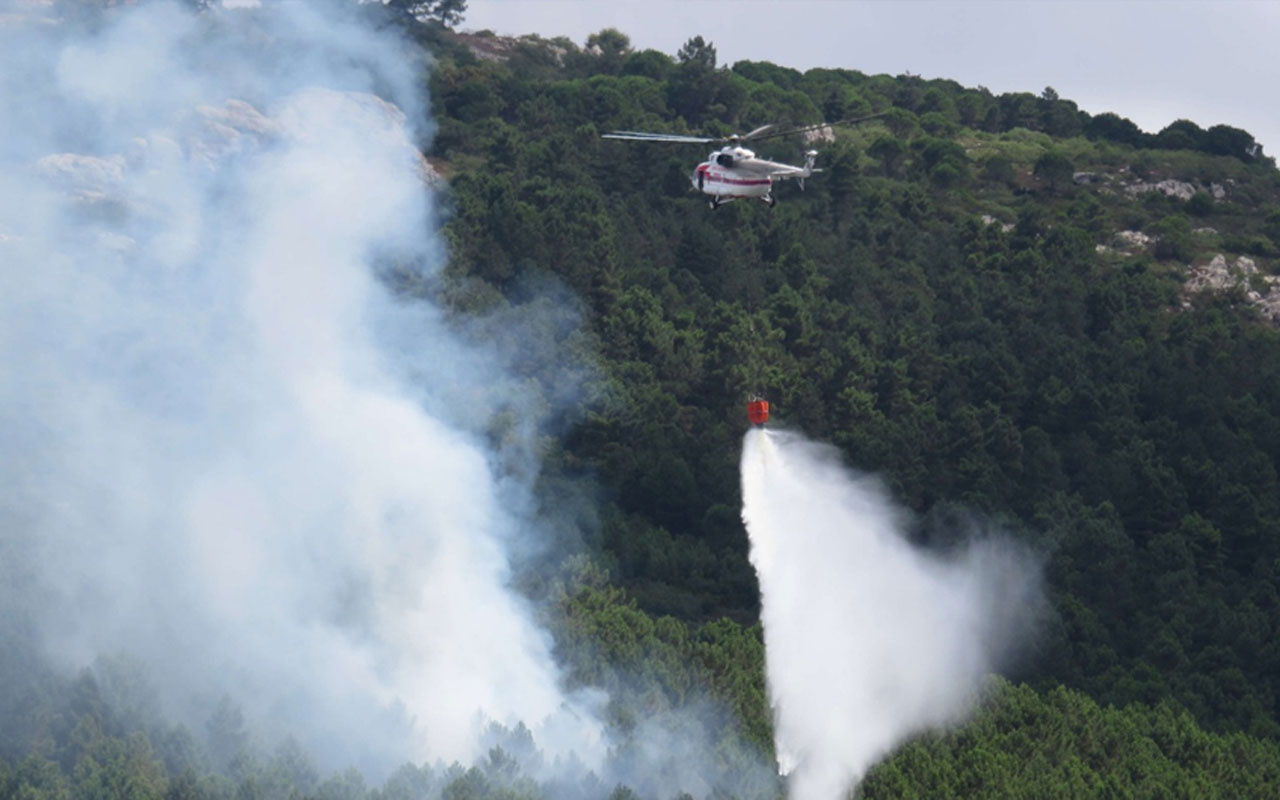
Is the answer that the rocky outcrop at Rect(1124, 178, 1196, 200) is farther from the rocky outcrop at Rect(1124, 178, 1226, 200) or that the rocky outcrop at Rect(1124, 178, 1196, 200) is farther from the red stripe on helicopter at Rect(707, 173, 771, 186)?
the red stripe on helicopter at Rect(707, 173, 771, 186)

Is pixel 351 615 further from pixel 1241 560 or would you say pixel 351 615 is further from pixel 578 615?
pixel 1241 560

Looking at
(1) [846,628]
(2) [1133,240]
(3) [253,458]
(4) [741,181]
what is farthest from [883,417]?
(2) [1133,240]

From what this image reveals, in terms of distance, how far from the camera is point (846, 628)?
7131 cm

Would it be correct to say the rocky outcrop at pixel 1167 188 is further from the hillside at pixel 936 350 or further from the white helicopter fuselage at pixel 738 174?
the white helicopter fuselage at pixel 738 174

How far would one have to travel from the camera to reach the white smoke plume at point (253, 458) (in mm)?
60281

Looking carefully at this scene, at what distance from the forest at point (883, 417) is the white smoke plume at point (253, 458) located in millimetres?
2557

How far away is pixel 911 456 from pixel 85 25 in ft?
149

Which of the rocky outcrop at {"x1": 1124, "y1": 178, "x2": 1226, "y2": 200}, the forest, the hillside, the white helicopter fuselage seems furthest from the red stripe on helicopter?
the rocky outcrop at {"x1": 1124, "y1": 178, "x2": 1226, "y2": 200}

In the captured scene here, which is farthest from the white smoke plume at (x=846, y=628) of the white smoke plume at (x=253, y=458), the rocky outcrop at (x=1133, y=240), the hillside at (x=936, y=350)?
the rocky outcrop at (x=1133, y=240)

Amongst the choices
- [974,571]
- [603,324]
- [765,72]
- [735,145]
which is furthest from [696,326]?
[765,72]

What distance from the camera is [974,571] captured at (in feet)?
295

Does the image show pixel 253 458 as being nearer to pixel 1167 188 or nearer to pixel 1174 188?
pixel 1167 188

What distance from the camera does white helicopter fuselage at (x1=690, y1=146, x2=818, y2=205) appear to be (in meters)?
75.3

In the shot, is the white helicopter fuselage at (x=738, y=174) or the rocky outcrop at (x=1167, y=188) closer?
the white helicopter fuselage at (x=738, y=174)
